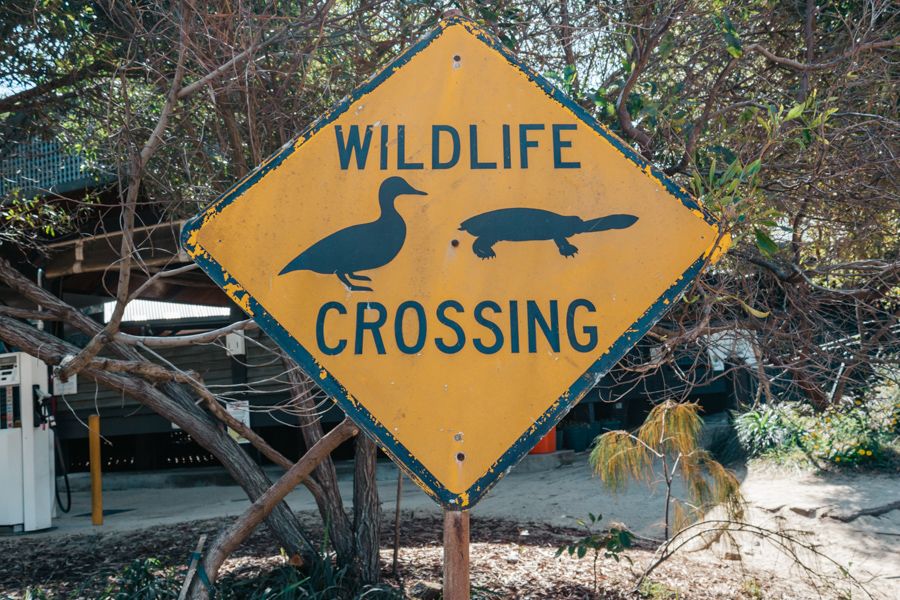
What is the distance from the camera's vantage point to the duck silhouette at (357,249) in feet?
7.17

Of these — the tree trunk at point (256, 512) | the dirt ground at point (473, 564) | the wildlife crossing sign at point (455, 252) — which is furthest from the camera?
the dirt ground at point (473, 564)

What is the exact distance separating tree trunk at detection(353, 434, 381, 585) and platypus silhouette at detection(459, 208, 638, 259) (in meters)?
3.71

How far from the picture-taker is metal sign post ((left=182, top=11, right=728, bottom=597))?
2.07m

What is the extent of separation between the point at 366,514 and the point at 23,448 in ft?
17.2

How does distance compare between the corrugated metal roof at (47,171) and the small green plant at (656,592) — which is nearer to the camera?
the small green plant at (656,592)

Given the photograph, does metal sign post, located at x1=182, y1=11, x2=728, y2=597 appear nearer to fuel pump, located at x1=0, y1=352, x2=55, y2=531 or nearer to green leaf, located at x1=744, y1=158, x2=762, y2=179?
green leaf, located at x1=744, y1=158, x2=762, y2=179

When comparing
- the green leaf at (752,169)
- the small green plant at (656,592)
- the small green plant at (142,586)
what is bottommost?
the small green plant at (656,592)

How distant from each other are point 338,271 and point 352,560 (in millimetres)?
4021

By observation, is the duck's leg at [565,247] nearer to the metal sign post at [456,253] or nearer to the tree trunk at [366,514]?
the metal sign post at [456,253]

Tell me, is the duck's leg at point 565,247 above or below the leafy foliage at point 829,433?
above

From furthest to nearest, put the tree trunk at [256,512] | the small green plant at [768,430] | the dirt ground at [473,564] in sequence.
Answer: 1. the small green plant at [768,430]
2. the dirt ground at [473,564]
3. the tree trunk at [256,512]

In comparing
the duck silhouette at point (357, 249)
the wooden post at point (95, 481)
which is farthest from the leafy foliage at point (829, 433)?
the duck silhouette at point (357, 249)

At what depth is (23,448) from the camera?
9.21 meters

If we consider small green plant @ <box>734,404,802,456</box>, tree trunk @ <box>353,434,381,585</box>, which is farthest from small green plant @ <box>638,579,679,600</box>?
small green plant @ <box>734,404,802,456</box>
